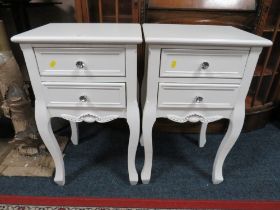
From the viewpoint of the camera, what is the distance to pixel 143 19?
1.08 meters

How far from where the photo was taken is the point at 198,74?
78cm

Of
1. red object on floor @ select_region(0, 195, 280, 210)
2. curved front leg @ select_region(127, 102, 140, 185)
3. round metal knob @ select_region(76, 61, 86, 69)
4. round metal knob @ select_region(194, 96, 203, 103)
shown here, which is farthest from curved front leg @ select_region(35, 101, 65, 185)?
round metal knob @ select_region(194, 96, 203, 103)

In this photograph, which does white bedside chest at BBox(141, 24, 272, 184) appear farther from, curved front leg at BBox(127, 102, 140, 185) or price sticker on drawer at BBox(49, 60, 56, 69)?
price sticker on drawer at BBox(49, 60, 56, 69)

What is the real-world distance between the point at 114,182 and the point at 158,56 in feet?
2.20

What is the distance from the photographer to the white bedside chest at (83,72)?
71 cm

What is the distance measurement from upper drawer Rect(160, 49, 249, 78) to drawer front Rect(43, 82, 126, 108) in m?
0.19

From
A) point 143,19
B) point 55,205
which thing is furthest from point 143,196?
point 143,19

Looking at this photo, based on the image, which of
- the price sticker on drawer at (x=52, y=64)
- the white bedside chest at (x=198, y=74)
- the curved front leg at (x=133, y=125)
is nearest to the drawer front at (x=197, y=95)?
the white bedside chest at (x=198, y=74)

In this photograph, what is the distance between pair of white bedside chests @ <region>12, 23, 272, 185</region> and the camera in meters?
0.72

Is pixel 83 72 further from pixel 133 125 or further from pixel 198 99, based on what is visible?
pixel 198 99

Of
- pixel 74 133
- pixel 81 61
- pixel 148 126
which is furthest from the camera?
pixel 74 133

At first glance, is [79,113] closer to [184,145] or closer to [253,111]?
[184,145]

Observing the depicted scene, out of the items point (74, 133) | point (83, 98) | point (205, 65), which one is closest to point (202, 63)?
point (205, 65)

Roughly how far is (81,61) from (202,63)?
0.44m
